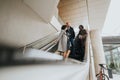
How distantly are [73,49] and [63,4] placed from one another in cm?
290

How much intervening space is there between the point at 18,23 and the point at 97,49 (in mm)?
4998

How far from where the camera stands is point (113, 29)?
955 cm

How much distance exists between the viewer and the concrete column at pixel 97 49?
6898 mm

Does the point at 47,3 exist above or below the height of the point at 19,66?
above

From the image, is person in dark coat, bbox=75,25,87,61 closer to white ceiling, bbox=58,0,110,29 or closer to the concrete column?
white ceiling, bbox=58,0,110,29

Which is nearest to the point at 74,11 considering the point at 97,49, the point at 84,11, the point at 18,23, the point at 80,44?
the point at 84,11

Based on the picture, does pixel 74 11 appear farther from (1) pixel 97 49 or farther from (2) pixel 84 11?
(1) pixel 97 49

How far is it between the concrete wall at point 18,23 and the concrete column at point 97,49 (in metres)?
3.80

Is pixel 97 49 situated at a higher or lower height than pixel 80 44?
higher

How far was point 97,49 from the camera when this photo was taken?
281 inches

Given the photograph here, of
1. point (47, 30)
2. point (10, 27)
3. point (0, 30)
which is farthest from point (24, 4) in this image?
point (47, 30)

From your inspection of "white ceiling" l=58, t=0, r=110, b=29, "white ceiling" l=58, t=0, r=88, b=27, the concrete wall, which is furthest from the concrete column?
the concrete wall

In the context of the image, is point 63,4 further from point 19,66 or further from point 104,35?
point 19,66

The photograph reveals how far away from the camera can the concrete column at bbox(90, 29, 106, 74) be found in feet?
22.6
